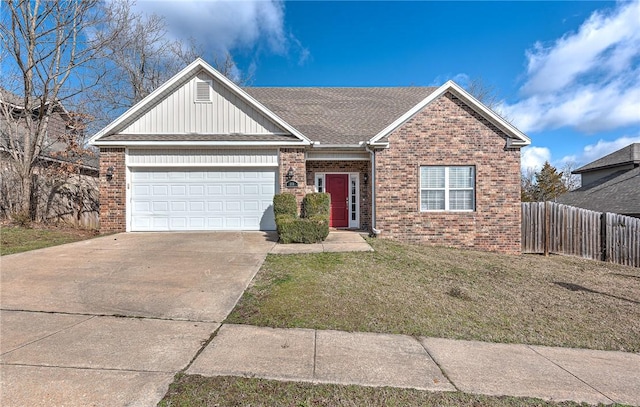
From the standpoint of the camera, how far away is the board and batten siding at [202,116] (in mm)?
11039

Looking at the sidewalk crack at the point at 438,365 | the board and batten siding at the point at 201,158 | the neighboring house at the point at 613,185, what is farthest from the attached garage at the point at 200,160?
the neighboring house at the point at 613,185

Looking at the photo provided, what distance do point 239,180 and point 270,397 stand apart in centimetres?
927

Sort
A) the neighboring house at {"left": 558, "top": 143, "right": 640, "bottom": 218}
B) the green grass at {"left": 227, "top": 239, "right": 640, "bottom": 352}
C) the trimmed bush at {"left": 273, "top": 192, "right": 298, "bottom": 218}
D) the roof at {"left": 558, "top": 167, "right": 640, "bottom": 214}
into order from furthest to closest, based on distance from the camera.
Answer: the neighboring house at {"left": 558, "top": 143, "right": 640, "bottom": 218} → the roof at {"left": 558, "top": 167, "right": 640, "bottom": 214} → the trimmed bush at {"left": 273, "top": 192, "right": 298, "bottom": 218} → the green grass at {"left": 227, "top": 239, "right": 640, "bottom": 352}

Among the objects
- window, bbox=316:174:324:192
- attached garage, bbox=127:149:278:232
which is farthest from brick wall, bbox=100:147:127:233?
window, bbox=316:174:324:192

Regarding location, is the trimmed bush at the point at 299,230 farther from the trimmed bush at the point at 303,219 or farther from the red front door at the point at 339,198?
the red front door at the point at 339,198

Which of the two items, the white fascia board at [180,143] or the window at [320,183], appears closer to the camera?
the white fascia board at [180,143]

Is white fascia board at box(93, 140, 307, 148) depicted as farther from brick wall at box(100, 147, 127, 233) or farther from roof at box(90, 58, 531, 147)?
brick wall at box(100, 147, 127, 233)

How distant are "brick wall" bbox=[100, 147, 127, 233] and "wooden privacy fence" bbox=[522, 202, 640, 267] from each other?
555 inches

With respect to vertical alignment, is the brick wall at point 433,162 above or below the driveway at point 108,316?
above

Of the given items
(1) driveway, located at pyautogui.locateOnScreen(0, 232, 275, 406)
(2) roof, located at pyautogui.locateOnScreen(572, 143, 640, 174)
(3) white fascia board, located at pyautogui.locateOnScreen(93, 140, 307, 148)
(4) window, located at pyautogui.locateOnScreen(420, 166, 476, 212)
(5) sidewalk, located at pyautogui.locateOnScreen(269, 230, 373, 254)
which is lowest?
(1) driveway, located at pyautogui.locateOnScreen(0, 232, 275, 406)

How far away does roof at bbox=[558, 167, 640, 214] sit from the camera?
15.5m

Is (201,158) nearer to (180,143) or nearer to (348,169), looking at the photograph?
(180,143)

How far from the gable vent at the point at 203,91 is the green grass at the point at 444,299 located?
22.6 ft

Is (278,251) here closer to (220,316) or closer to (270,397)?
(220,316)
